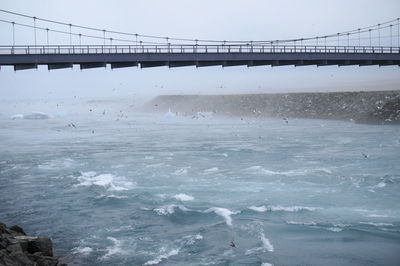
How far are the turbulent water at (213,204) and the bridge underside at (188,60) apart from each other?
9508mm

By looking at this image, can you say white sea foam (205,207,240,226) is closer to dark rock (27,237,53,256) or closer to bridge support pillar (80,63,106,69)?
dark rock (27,237,53,256)

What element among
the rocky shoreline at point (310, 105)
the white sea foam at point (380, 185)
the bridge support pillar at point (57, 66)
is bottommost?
the white sea foam at point (380, 185)

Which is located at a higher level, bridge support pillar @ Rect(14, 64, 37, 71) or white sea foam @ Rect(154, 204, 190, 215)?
bridge support pillar @ Rect(14, 64, 37, 71)

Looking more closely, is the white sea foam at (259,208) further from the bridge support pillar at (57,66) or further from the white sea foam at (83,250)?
the bridge support pillar at (57,66)

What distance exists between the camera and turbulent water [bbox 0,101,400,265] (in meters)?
18.0

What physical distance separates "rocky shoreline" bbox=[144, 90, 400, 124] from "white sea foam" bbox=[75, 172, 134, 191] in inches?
2144

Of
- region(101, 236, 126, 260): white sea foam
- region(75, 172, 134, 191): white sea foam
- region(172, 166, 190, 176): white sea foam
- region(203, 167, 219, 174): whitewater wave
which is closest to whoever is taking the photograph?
region(101, 236, 126, 260): white sea foam

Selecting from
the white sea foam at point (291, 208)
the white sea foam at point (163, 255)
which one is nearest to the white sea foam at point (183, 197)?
the white sea foam at point (291, 208)

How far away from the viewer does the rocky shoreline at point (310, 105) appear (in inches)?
3120

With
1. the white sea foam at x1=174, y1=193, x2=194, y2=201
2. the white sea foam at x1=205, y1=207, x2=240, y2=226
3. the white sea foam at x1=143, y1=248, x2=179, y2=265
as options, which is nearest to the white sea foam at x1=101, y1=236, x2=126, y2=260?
the white sea foam at x1=143, y1=248, x2=179, y2=265

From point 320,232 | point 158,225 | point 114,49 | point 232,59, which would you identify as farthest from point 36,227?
point 232,59

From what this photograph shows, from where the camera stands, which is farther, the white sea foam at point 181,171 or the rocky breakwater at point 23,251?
the white sea foam at point 181,171

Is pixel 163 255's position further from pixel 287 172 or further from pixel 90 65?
pixel 90 65

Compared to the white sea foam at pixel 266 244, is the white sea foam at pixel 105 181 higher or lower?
higher
